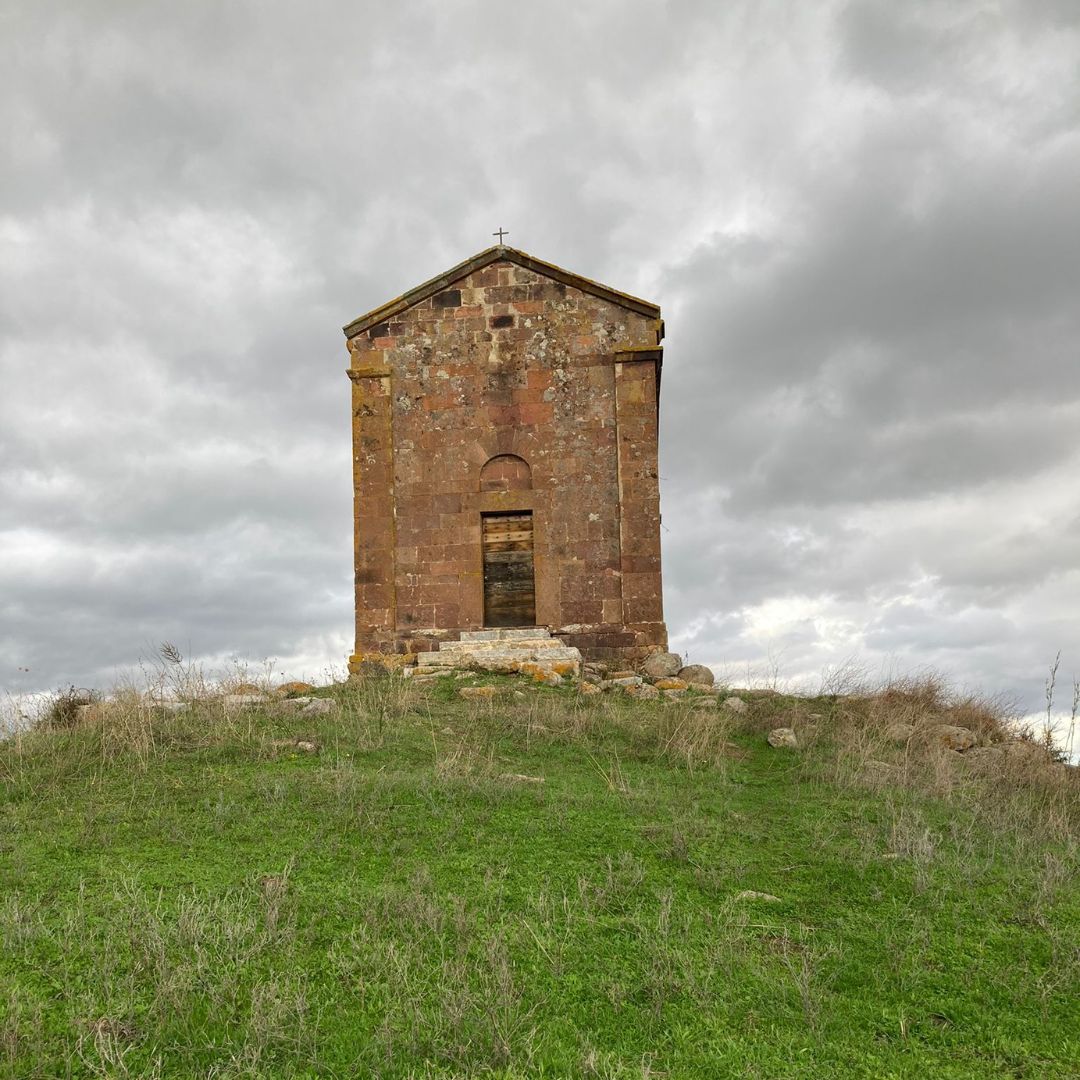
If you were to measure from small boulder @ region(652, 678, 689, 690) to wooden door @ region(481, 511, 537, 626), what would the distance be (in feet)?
8.87

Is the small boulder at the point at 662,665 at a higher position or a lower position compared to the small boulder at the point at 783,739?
higher

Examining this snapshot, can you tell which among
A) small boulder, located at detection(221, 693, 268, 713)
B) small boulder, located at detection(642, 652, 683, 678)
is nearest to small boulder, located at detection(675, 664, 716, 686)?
small boulder, located at detection(642, 652, 683, 678)

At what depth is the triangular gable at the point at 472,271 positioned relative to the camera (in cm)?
1706

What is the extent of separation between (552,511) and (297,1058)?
13.0m

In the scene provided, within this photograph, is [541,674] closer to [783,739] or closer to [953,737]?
[783,739]

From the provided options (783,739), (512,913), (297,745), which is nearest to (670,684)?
(783,739)

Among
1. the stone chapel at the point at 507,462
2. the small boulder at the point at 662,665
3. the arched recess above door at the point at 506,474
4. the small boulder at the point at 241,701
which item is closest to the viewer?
the small boulder at the point at 241,701

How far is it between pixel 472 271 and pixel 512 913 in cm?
1416

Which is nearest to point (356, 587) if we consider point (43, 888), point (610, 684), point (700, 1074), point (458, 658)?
point (458, 658)

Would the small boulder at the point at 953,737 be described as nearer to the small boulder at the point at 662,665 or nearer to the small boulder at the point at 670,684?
the small boulder at the point at 670,684

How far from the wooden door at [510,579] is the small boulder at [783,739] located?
21.1 ft

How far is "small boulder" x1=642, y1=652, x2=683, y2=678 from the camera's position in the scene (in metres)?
15.2

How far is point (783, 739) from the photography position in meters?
10.4

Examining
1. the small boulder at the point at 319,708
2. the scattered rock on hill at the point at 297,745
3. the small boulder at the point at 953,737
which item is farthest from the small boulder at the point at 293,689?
the small boulder at the point at 953,737
